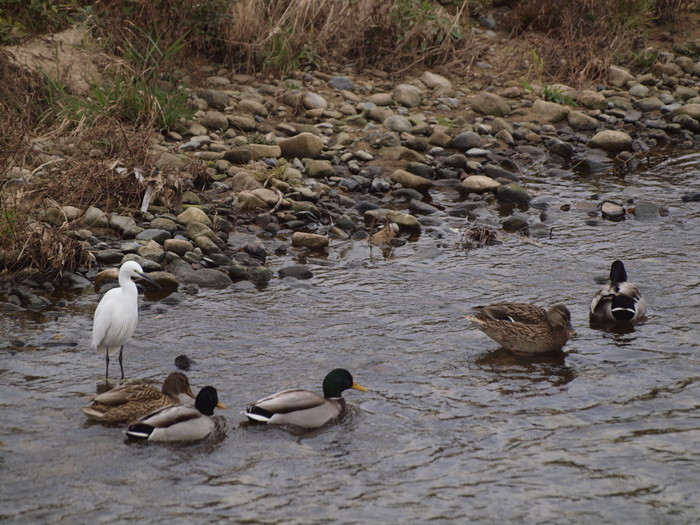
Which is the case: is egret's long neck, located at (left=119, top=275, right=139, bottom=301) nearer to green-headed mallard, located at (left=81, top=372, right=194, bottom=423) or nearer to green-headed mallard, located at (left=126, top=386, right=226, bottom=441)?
green-headed mallard, located at (left=81, top=372, right=194, bottom=423)

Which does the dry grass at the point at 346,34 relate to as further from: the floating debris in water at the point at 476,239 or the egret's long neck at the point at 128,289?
the egret's long neck at the point at 128,289

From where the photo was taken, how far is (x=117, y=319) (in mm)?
7219

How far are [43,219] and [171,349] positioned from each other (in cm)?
283

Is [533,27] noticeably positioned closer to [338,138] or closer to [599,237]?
[338,138]

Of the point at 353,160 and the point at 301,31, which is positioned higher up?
the point at 301,31

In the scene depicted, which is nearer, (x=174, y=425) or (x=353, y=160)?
(x=174, y=425)

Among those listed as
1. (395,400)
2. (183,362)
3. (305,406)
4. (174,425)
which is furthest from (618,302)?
(174,425)

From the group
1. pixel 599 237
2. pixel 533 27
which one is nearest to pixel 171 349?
pixel 599 237

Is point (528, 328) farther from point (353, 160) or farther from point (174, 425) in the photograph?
point (353, 160)

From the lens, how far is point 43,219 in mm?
9711

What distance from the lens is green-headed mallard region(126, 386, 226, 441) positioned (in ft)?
20.2

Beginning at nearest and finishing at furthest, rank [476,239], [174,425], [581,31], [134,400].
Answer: [174,425] → [134,400] → [476,239] → [581,31]

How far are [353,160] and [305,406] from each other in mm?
6654

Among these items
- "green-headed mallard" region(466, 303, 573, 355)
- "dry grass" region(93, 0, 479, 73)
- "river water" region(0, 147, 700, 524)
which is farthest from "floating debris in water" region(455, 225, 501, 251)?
"dry grass" region(93, 0, 479, 73)
